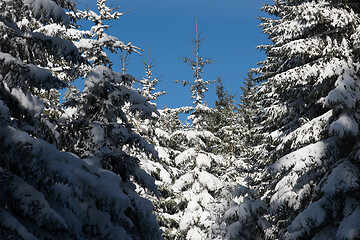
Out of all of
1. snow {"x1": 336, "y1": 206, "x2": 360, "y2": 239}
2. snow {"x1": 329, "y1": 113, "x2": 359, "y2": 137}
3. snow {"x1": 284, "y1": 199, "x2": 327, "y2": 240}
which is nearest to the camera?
snow {"x1": 336, "y1": 206, "x2": 360, "y2": 239}

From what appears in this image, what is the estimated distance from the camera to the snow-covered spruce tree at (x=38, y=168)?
214 inches

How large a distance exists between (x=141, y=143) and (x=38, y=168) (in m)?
5.00

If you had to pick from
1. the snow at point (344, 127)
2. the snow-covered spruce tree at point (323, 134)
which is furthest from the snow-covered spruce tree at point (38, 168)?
the snow at point (344, 127)

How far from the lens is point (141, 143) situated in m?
10.4

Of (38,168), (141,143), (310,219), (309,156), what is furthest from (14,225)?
(309,156)

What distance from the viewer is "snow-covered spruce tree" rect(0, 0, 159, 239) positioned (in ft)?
17.8

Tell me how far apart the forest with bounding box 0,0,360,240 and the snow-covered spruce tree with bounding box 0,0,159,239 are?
20 mm

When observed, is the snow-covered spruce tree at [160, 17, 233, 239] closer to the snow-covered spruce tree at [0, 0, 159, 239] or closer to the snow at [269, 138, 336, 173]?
the snow at [269, 138, 336, 173]

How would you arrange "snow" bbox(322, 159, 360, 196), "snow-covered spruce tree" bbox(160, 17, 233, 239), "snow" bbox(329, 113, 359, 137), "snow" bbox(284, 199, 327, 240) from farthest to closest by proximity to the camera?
1. "snow-covered spruce tree" bbox(160, 17, 233, 239)
2. "snow" bbox(329, 113, 359, 137)
3. "snow" bbox(284, 199, 327, 240)
4. "snow" bbox(322, 159, 360, 196)

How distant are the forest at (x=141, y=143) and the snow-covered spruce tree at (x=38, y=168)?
0.02m

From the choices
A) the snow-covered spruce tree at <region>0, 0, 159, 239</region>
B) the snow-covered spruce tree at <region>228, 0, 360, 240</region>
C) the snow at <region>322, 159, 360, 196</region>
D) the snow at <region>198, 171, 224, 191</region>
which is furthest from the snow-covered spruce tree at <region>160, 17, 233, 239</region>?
the snow-covered spruce tree at <region>0, 0, 159, 239</region>

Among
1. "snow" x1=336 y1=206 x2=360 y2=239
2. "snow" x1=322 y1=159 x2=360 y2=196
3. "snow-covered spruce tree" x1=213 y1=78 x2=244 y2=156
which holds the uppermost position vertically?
"snow-covered spruce tree" x1=213 y1=78 x2=244 y2=156

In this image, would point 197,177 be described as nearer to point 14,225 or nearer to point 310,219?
point 310,219

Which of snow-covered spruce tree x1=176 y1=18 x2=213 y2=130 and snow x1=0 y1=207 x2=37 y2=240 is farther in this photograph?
snow-covered spruce tree x1=176 y1=18 x2=213 y2=130
